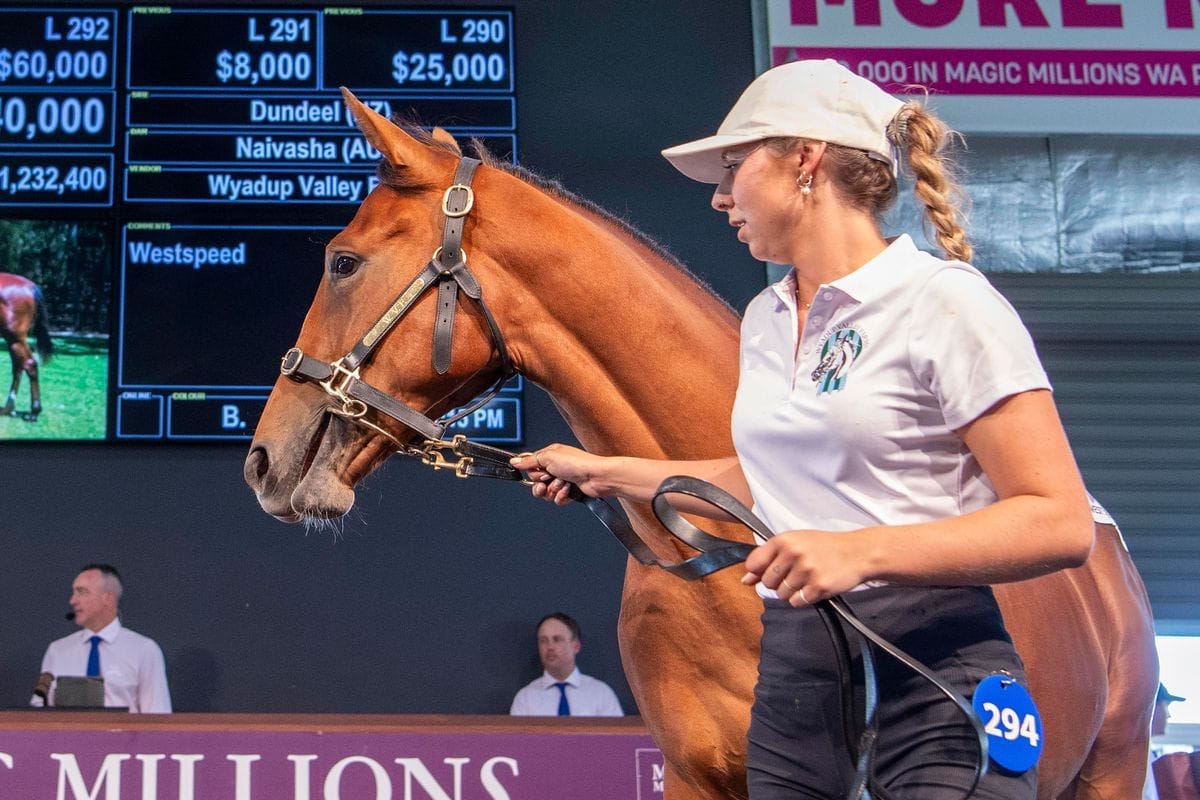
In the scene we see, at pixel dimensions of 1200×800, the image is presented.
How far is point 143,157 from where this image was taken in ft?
17.6

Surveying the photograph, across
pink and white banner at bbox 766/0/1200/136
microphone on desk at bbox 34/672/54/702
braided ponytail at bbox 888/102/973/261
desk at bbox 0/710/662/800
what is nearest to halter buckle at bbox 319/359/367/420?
braided ponytail at bbox 888/102/973/261

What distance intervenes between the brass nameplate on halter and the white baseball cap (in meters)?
0.75

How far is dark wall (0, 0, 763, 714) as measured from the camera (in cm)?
553

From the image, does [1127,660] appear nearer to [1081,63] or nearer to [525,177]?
[525,177]

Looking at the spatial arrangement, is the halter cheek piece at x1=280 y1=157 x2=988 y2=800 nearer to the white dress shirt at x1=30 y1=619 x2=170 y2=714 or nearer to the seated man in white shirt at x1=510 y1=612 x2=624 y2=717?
the seated man in white shirt at x1=510 y1=612 x2=624 y2=717

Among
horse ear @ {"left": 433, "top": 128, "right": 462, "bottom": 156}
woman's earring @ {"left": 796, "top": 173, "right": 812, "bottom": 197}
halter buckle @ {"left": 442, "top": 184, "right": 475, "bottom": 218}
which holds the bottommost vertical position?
woman's earring @ {"left": 796, "top": 173, "right": 812, "bottom": 197}

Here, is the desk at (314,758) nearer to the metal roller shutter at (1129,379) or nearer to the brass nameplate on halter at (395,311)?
the brass nameplate on halter at (395,311)

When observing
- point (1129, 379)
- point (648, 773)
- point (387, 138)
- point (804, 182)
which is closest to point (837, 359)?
point (804, 182)

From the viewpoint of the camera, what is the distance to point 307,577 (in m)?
5.60

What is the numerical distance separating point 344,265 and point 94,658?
3.78 meters

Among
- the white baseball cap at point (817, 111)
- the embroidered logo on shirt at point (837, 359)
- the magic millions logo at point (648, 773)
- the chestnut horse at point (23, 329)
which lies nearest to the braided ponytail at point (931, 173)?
the white baseball cap at point (817, 111)

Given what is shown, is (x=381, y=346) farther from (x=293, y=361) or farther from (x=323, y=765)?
(x=323, y=765)

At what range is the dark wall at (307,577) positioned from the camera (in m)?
5.53

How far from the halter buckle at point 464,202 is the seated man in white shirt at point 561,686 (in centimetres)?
352
